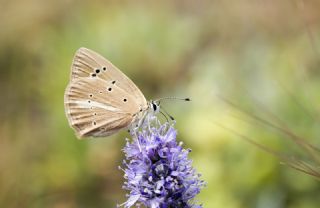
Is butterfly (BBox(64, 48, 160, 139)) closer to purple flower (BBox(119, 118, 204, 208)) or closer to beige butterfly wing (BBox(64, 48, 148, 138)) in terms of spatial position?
beige butterfly wing (BBox(64, 48, 148, 138))

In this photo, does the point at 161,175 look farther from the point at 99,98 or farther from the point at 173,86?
the point at 173,86

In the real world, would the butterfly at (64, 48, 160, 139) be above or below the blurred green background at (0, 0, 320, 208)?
above

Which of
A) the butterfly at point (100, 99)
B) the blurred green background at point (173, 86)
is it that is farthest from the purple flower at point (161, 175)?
the blurred green background at point (173, 86)

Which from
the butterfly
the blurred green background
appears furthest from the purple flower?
the blurred green background

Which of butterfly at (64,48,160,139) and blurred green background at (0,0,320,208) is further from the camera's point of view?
blurred green background at (0,0,320,208)

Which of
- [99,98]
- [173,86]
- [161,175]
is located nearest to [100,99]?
[99,98]

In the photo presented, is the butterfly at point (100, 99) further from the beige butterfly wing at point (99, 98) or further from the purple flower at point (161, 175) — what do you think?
the purple flower at point (161, 175)

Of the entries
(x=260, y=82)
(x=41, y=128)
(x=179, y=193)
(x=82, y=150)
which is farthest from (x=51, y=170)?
(x=179, y=193)
